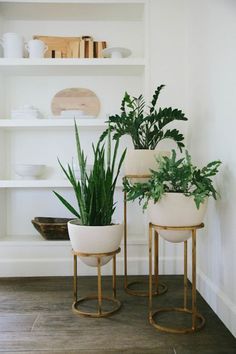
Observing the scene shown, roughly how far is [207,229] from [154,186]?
65 cm

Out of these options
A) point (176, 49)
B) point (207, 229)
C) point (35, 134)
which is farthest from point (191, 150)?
point (35, 134)

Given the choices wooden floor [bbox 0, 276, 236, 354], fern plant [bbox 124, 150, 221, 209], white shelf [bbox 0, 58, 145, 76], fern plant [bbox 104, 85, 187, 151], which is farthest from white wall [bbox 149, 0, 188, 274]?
fern plant [bbox 124, 150, 221, 209]

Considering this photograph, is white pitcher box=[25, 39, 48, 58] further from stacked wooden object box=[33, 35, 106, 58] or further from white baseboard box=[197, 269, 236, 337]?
white baseboard box=[197, 269, 236, 337]

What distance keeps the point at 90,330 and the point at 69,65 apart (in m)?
1.88

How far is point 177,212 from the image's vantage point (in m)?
1.57

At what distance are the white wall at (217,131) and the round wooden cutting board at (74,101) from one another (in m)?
0.92

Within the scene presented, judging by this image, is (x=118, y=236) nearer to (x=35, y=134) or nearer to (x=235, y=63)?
(x=235, y=63)

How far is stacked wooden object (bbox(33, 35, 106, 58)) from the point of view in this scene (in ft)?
8.72

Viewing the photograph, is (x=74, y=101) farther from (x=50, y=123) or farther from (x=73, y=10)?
(x=73, y=10)

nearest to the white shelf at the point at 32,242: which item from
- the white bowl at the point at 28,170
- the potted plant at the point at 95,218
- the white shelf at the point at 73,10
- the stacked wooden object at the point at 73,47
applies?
the white bowl at the point at 28,170

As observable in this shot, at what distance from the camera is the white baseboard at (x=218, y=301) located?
5.16 feet

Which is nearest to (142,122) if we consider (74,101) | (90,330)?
(74,101)

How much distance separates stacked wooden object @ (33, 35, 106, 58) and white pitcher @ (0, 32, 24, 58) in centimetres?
25

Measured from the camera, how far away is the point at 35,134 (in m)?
2.76
